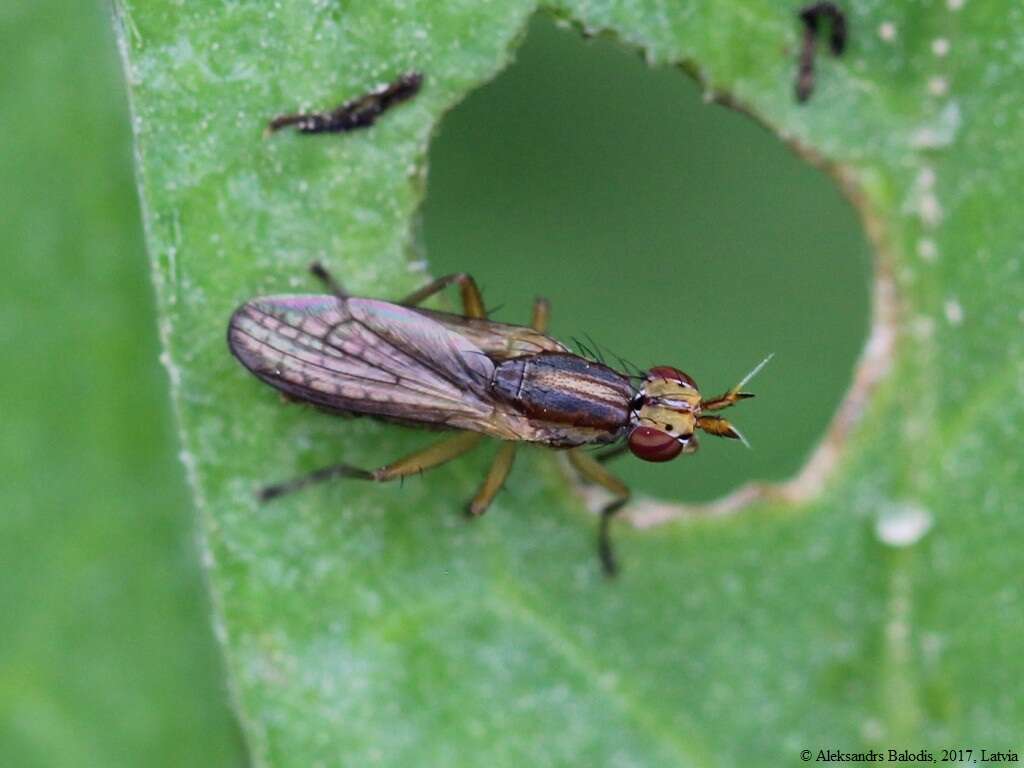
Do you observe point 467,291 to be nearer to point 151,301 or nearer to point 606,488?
point 606,488

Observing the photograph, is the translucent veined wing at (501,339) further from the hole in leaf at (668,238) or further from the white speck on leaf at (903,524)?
the white speck on leaf at (903,524)

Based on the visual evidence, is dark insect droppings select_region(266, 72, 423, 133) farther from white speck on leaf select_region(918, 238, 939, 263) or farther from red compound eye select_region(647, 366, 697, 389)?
white speck on leaf select_region(918, 238, 939, 263)

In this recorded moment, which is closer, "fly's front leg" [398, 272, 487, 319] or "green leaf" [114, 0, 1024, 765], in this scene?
"green leaf" [114, 0, 1024, 765]

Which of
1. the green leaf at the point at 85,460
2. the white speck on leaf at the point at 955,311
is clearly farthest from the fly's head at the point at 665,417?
the green leaf at the point at 85,460

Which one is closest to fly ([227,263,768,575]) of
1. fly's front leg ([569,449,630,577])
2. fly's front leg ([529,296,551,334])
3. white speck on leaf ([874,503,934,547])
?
fly's front leg ([569,449,630,577])

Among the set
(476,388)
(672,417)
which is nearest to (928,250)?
(672,417)
